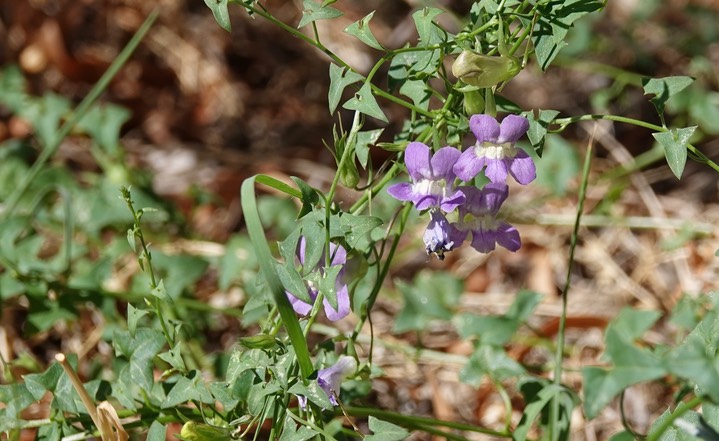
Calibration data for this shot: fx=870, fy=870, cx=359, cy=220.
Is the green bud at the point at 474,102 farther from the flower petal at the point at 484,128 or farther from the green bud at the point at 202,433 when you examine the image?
the green bud at the point at 202,433

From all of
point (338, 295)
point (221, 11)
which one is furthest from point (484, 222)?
point (221, 11)

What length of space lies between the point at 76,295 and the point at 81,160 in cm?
122

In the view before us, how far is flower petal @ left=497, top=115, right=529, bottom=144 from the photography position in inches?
48.9

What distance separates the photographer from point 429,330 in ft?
7.99

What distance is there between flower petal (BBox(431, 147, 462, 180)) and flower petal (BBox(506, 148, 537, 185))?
0.08 meters

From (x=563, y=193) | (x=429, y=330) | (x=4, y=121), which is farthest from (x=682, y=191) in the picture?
(x=4, y=121)

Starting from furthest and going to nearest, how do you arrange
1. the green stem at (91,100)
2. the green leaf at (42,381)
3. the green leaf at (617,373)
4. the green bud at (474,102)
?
the green stem at (91,100)
the green leaf at (42,381)
the green bud at (474,102)
the green leaf at (617,373)

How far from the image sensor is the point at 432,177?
1.24m

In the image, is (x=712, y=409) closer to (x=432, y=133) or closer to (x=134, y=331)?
(x=432, y=133)

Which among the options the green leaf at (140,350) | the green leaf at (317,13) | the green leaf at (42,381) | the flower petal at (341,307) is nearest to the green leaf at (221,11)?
the green leaf at (317,13)

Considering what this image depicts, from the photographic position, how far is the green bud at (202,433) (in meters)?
1.26

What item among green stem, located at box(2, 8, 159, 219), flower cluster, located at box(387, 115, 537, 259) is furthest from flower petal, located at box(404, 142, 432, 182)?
green stem, located at box(2, 8, 159, 219)

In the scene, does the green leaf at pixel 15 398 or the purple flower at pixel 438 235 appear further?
the green leaf at pixel 15 398

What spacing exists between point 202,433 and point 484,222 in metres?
0.52
